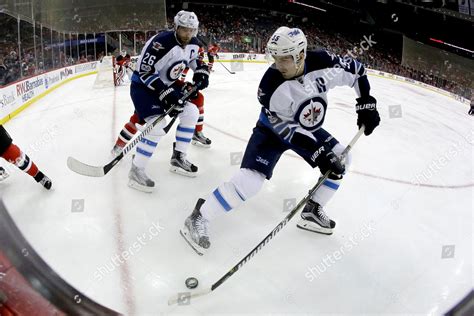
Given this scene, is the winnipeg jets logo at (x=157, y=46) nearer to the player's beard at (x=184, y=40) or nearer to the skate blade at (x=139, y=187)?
the player's beard at (x=184, y=40)

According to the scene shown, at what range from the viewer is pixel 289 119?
209 cm

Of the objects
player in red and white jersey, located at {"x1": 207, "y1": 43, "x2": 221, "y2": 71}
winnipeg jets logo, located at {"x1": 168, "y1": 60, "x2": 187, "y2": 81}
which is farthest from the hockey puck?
player in red and white jersey, located at {"x1": 207, "y1": 43, "x2": 221, "y2": 71}

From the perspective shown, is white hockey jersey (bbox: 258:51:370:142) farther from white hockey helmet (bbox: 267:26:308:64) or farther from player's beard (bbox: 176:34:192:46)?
player's beard (bbox: 176:34:192:46)

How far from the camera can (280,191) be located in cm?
293

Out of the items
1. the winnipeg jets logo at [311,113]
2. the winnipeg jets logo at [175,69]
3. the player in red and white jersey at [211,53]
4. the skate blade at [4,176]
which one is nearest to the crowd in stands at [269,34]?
the player in red and white jersey at [211,53]

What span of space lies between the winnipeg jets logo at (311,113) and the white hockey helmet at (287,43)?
30 centimetres

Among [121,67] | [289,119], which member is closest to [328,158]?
[289,119]

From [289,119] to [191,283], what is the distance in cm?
99

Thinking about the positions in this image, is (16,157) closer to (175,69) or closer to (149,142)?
(149,142)

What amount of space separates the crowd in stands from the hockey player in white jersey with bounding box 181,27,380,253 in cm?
566

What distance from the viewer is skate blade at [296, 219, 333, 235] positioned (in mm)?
2381

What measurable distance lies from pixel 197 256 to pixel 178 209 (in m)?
0.53

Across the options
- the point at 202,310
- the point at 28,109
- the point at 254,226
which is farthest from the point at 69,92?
the point at 202,310

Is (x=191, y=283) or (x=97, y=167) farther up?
(x=97, y=167)
